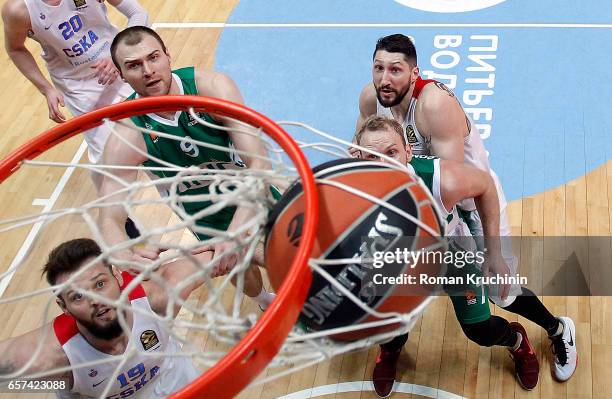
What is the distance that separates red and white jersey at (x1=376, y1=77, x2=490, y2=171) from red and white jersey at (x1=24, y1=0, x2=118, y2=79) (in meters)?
1.73

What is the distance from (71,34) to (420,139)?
2028 mm

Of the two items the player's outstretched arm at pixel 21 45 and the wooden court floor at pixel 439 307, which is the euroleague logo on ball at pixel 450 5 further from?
the player's outstretched arm at pixel 21 45

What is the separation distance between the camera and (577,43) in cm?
582

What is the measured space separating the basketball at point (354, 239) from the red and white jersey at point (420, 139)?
134 cm

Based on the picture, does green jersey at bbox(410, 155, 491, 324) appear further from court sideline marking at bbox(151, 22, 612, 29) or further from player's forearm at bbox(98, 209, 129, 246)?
court sideline marking at bbox(151, 22, 612, 29)

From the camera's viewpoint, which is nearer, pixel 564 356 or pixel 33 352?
pixel 33 352

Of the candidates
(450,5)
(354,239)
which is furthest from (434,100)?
(450,5)

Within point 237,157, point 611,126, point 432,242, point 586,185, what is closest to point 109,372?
point 237,157

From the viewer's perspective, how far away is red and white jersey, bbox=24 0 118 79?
4496 mm

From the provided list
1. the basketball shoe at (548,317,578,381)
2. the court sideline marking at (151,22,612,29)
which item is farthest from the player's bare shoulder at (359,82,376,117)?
the court sideline marking at (151,22,612,29)

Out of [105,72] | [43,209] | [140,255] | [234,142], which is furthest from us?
[43,209]

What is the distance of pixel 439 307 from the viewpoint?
439 cm

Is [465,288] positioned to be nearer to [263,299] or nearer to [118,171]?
[263,299]

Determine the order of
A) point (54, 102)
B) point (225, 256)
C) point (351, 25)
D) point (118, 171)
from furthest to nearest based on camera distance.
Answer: point (351, 25), point (54, 102), point (118, 171), point (225, 256)
